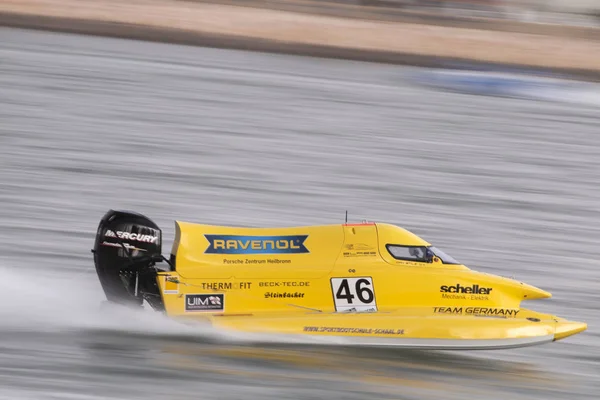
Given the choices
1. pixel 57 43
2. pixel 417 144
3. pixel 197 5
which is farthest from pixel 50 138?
pixel 197 5

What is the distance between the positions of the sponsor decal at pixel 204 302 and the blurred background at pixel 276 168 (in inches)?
6.9

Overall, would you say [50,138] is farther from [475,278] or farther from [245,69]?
[475,278]

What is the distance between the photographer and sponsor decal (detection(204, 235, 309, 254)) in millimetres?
7727

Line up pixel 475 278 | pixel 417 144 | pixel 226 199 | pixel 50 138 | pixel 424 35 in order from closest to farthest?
1. pixel 475 278
2. pixel 226 199
3. pixel 50 138
4. pixel 417 144
5. pixel 424 35

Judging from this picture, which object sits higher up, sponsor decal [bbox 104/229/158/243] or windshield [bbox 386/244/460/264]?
sponsor decal [bbox 104/229/158/243]

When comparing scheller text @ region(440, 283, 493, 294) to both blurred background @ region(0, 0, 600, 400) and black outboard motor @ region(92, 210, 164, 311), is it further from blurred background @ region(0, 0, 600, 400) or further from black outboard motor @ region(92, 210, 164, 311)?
black outboard motor @ region(92, 210, 164, 311)

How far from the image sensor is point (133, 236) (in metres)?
7.79

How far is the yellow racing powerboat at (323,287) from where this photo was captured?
734 centimetres

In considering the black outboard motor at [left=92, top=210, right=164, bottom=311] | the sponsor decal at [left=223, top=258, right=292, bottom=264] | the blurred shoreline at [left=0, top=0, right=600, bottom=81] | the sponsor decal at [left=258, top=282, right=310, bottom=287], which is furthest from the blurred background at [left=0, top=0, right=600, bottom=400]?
the sponsor decal at [left=223, top=258, right=292, bottom=264]

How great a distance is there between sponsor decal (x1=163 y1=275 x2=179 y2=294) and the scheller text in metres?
1.99

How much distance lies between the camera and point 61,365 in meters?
6.99

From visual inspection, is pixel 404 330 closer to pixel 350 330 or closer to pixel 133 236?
pixel 350 330

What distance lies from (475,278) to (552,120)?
442 inches

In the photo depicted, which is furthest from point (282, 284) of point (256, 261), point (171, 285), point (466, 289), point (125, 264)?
point (466, 289)
